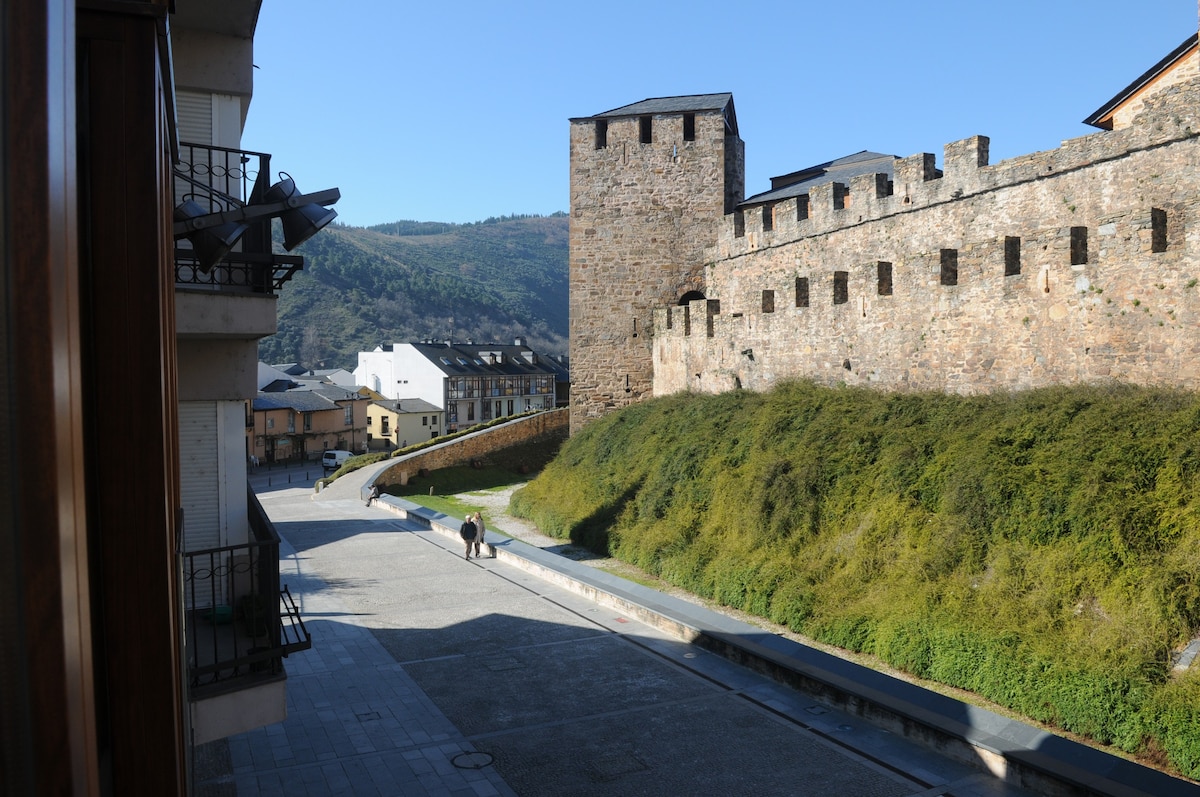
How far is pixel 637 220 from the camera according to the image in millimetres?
23422

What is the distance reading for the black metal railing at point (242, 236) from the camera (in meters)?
5.73

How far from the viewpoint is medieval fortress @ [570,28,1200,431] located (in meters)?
11.2

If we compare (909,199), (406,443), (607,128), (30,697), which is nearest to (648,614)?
(909,199)

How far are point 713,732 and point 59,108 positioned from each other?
303 inches

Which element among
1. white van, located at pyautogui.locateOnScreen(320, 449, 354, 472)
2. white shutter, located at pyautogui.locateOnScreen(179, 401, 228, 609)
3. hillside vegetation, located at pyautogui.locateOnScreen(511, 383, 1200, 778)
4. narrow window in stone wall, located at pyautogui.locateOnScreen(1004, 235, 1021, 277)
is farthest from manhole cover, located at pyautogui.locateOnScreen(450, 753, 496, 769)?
white van, located at pyautogui.locateOnScreen(320, 449, 354, 472)

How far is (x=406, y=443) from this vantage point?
5134 cm

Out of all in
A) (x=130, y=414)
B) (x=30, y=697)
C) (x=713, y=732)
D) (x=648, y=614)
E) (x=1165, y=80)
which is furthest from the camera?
(x=1165, y=80)

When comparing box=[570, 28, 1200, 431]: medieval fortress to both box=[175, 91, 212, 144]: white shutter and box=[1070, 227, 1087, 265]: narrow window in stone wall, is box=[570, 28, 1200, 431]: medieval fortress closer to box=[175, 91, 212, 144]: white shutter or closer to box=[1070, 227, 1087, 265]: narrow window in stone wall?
box=[1070, 227, 1087, 265]: narrow window in stone wall

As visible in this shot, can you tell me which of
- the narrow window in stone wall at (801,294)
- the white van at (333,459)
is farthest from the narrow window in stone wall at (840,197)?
the white van at (333,459)

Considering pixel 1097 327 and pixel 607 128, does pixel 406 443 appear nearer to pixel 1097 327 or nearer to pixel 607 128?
pixel 607 128

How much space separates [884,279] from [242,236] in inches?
451

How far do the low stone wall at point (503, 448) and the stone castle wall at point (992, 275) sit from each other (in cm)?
1309

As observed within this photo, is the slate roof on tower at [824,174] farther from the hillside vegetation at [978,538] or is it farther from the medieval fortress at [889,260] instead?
the hillside vegetation at [978,538]

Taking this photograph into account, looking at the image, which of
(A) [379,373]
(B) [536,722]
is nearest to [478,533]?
(B) [536,722]
